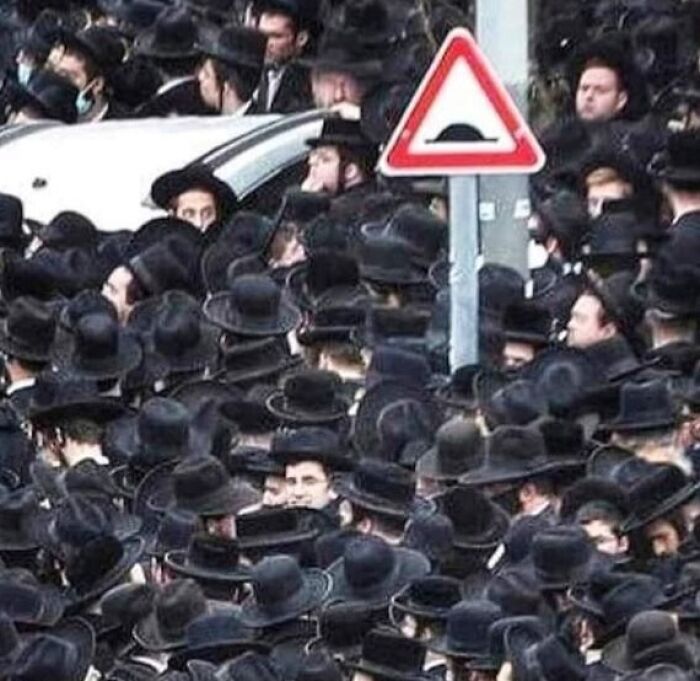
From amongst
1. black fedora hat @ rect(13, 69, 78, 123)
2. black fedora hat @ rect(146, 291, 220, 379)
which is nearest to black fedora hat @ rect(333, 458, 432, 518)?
black fedora hat @ rect(146, 291, 220, 379)

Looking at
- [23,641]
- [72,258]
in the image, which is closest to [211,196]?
[72,258]

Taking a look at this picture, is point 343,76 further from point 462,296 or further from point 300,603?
point 300,603

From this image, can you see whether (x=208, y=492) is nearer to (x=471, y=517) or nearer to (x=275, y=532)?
(x=275, y=532)

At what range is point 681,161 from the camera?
2167 cm

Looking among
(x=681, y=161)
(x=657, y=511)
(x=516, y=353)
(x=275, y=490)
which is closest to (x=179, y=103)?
(x=681, y=161)

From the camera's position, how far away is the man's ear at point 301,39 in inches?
975

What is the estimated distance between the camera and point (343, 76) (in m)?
24.0

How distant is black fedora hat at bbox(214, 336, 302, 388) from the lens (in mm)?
21391

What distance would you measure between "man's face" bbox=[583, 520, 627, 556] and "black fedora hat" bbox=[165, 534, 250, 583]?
1.19m

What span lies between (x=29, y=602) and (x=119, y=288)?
3199mm

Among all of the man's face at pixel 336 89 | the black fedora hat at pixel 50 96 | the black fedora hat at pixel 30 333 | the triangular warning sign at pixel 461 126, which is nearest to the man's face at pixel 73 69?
the black fedora hat at pixel 50 96

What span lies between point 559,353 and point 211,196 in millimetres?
2845

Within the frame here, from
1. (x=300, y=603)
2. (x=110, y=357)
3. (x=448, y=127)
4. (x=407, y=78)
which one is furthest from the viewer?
(x=407, y=78)

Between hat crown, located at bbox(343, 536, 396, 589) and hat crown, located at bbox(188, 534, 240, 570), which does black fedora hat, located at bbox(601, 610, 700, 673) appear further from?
hat crown, located at bbox(188, 534, 240, 570)
